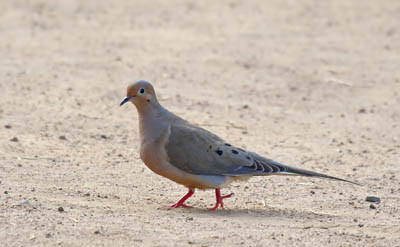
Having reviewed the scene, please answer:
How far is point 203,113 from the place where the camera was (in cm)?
999

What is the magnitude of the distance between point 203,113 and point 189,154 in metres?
3.35

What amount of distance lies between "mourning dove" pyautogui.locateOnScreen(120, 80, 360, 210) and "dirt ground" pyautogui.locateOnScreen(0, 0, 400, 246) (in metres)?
0.28

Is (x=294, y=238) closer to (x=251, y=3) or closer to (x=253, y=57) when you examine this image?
(x=253, y=57)

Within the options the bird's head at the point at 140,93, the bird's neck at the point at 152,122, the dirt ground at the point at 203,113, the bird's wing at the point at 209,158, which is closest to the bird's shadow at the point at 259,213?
the dirt ground at the point at 203,113

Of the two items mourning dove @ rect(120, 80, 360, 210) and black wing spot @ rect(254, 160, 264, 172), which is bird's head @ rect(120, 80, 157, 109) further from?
black wing spot @ rect(254, 160, 264, 172)

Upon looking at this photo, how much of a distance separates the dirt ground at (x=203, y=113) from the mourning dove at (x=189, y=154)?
282mm

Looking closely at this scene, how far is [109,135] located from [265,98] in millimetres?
2530

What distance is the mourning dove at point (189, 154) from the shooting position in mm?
6621

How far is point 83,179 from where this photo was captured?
24.6ft

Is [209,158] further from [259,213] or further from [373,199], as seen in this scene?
[373,199]

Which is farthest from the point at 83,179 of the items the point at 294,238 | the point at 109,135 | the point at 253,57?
the point at 253,57

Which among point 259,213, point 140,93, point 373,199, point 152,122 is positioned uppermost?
point 140,93

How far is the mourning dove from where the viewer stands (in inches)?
261

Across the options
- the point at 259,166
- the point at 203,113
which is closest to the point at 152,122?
the point at 259,166
